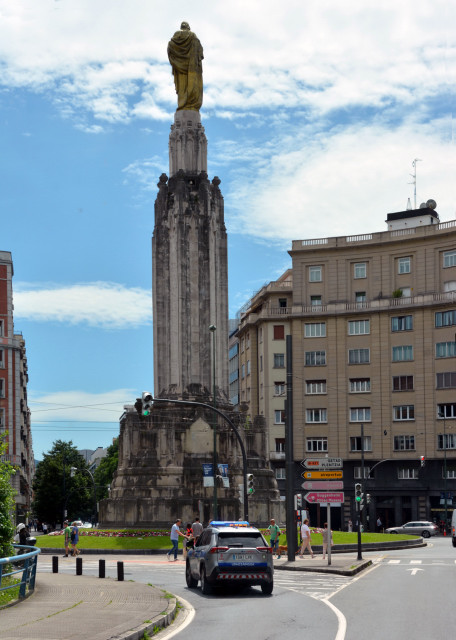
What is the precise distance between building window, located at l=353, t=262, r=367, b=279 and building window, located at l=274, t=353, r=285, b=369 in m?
9.60

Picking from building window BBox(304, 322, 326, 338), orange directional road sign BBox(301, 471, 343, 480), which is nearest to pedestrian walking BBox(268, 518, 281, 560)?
orange directional road sign BBox(301, 471, 343, 480)

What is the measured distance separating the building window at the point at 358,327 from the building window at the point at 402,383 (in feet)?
15.8

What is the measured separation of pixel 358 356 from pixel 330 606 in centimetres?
6377

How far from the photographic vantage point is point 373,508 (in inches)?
3071

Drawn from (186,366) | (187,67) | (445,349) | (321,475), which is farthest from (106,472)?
(321,475)

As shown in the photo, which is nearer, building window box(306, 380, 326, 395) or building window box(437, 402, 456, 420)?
building window box(437, 402, 456, 420)

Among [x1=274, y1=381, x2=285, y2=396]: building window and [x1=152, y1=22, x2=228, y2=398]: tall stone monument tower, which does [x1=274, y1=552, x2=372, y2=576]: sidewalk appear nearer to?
[x1=152, y1=22, x2=228, y2=398]: tall stone monument tower

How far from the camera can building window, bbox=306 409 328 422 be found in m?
81.7

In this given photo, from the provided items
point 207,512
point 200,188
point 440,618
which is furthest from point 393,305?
point 440,618

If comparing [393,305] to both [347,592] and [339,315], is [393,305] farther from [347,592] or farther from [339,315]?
[347,592]

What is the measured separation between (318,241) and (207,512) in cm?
3955

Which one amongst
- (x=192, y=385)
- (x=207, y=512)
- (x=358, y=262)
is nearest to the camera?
(x=207, y=512)

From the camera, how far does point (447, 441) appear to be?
252ft

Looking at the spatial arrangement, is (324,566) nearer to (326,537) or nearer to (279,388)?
(326,537)
